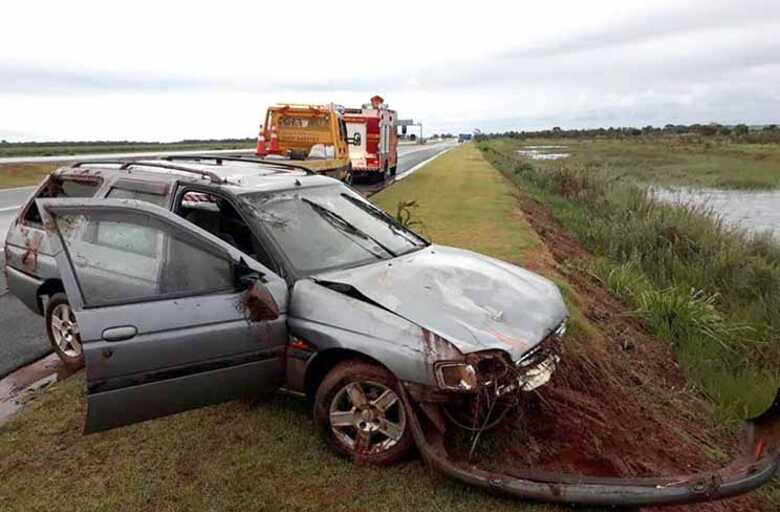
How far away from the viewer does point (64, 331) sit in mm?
5141

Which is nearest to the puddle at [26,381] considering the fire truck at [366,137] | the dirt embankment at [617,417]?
the dirt embankment at [617,417]

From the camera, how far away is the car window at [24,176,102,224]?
5.33 meters

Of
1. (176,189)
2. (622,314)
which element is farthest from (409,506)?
(622,314)

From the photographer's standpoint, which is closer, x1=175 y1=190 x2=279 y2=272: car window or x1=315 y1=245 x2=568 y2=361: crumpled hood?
x1=315 y1=245 x2=568 y2=361: crumpled hood

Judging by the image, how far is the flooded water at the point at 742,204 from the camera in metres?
18.4

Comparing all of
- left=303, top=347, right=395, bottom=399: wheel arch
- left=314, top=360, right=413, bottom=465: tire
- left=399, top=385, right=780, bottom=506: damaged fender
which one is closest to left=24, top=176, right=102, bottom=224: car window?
left=303, top=347, right=395, bottom=399: wheel arch

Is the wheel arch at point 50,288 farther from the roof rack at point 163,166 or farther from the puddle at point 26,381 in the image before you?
the roof rack at point 163,166

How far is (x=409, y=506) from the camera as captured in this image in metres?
3.41

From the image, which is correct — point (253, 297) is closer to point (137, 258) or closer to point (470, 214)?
point (137, 258)

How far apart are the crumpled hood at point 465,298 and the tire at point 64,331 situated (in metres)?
2.37

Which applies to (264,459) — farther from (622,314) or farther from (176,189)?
(622,314)

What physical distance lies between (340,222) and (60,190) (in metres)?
2.69

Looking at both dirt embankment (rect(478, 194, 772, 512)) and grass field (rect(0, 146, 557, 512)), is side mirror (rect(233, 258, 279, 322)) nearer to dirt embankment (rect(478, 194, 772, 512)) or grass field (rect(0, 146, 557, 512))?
grass field (rect(0, 146, 557, 512))

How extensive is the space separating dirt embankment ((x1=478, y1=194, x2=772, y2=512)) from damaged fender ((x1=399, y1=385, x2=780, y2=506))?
32 cm
